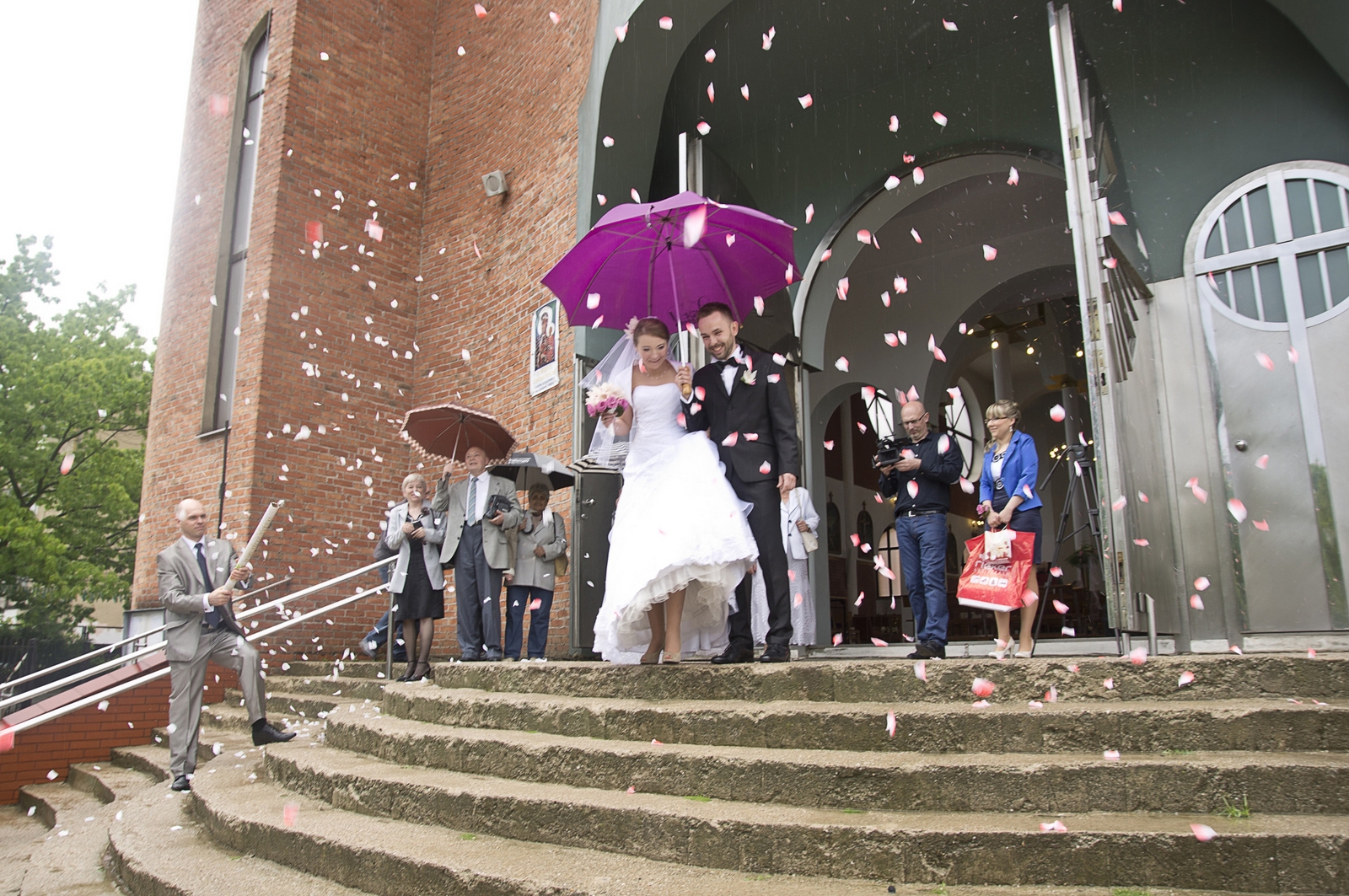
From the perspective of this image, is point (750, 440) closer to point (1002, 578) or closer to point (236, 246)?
point (1002, 578)

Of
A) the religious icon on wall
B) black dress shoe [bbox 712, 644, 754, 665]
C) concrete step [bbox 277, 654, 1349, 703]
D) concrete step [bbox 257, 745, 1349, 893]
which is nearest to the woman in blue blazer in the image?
concrete step [bbox 277, 654, 1349, 703]

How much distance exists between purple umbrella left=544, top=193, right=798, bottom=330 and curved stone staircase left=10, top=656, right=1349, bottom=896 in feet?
6.56

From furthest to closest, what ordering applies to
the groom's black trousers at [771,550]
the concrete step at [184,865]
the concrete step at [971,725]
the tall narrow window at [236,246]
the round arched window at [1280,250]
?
the tall narrow window at [236,246] < the round arched window at [1280,250] < the groom's black trousers at [771,550] < the concrete step at [184,865] < the concrete step at [971,725]

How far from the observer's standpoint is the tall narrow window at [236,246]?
1012 cm

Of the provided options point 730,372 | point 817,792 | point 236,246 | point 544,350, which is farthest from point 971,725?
point 236,246

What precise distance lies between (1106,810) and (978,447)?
1317cm

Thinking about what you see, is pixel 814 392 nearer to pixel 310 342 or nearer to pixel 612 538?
pixel 310 342

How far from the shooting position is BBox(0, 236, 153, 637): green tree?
19422 mm

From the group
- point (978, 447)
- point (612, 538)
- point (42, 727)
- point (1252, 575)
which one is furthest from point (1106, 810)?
point (978, 447)

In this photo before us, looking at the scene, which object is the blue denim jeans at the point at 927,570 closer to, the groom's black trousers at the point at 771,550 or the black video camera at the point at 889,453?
the black video camera at the point at 889,453

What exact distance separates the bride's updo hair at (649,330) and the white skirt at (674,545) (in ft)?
1.66

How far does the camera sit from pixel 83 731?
6887mm

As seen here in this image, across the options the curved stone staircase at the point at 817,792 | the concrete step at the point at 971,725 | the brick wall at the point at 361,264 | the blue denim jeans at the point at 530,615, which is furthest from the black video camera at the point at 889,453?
the brick wall at the point at 361,264

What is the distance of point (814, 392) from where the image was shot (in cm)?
1119
